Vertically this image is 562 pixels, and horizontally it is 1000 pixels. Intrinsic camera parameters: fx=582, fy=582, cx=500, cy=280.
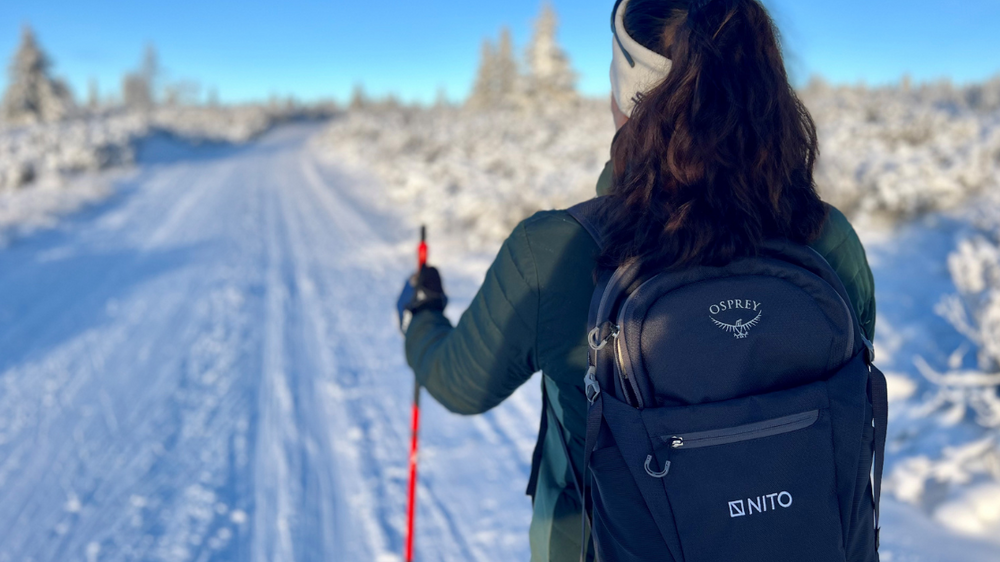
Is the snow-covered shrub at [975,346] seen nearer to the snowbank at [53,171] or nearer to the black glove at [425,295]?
the black glove at [425,295]

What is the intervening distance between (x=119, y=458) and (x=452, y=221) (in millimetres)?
5957

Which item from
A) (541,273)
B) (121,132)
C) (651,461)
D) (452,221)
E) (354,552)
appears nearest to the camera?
(651,461)

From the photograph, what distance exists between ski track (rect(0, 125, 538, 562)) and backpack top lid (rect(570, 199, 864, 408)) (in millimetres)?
2001

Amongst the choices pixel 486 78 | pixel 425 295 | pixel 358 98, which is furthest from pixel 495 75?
pixel 425 295

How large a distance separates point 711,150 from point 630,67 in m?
0.28

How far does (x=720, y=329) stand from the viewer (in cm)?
95

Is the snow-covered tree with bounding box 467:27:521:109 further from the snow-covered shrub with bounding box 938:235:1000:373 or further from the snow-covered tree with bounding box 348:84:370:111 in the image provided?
the snow-covered shrub with bounding box 938:235:1000:373

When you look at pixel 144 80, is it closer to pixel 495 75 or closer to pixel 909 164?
pixel 495 75

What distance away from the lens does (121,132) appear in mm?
21453

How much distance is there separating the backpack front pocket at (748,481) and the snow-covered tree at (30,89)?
Result: 37.9 meters

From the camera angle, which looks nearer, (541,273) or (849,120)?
(541,273)

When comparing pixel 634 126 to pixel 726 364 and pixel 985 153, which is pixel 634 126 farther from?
pixel 985 153

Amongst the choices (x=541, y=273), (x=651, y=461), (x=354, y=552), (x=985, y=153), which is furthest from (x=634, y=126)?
(x=985, y=153)

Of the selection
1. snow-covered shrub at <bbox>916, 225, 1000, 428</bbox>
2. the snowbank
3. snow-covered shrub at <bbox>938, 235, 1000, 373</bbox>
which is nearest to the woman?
snow-covered shrub at <bbox>916, 225, 1000, 428</bbox>
